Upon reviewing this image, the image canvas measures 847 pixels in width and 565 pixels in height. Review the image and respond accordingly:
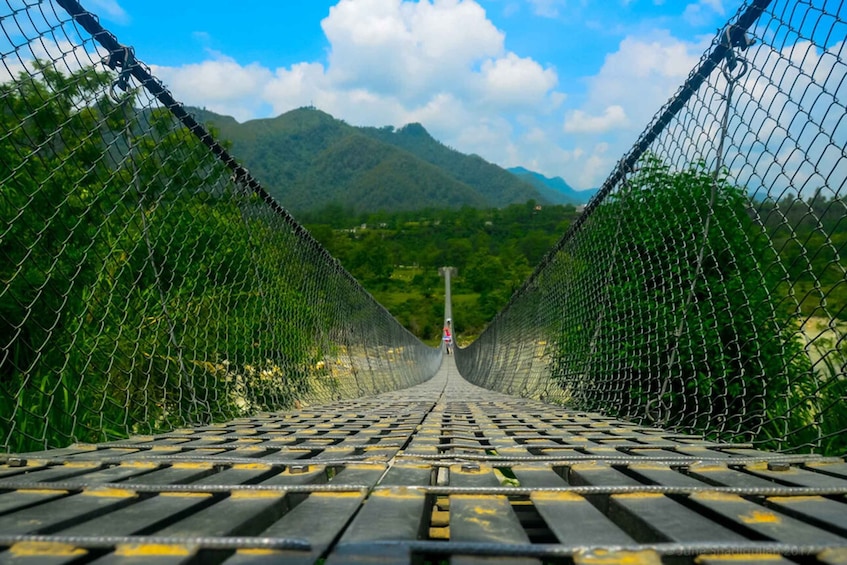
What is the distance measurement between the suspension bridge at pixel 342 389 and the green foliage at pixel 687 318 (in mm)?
15

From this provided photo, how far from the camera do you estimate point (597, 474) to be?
711 millimetres

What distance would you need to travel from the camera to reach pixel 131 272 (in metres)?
1.55

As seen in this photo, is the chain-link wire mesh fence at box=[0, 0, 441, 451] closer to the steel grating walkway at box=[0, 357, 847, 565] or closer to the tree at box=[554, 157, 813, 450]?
the steel grating walkway at box=[0, 357, 847, 565]

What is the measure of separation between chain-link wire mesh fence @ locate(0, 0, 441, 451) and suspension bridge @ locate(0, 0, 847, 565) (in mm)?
13

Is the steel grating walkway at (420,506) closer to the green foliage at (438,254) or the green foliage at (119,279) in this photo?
the green foliage at (119,279)

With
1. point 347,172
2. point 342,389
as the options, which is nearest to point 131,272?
point 342,389

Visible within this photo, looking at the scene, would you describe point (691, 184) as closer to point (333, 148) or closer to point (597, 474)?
point (597, 474)

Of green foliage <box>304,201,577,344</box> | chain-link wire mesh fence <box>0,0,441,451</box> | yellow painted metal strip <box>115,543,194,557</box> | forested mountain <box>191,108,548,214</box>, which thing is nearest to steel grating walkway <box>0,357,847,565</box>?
yellow painted metal strip <box>115,543,194,557</box>

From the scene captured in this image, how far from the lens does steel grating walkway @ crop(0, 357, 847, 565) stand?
0.42 metres

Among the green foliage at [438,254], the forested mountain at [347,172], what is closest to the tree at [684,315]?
the green foliage at [438,254]

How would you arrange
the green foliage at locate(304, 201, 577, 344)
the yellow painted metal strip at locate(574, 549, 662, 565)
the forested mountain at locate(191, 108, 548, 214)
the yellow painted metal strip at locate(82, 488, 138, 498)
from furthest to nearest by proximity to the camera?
the forested mountain at locate(191, 108, 548, 214)
the green foliage at locate(304, 201, 577, 344)
the yellow painted metal strip at locate(82, 488, 138, 498)
the yellow painted metal strip at locate(574, 549, 662, 565)

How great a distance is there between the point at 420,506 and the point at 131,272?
1.33m

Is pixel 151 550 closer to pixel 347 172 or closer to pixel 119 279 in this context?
pixel 119 279

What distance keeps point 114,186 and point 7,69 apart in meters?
0.71
